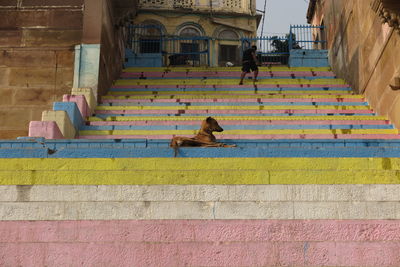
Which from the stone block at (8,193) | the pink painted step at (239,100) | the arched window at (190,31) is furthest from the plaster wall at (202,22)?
the stone block at (8,193)

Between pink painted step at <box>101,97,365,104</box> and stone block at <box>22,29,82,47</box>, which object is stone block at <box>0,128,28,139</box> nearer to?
pink painted step at <box>101,97,365,104</box>

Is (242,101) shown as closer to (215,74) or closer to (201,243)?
(215,74)

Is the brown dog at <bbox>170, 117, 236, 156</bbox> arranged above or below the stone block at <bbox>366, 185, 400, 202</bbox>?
above

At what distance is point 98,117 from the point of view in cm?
1181

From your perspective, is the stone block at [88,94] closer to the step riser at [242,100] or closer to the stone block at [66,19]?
the step riser at [242,100]

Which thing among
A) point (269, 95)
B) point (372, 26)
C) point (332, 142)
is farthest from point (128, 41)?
point (332, 142)

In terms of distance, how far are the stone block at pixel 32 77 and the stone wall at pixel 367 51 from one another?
22.0ft

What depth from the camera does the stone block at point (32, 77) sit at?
1298 centimetres

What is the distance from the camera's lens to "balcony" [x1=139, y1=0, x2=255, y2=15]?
2808cm

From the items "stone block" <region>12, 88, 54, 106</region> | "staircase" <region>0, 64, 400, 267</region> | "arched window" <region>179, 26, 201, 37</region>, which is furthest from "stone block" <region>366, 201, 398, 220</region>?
"arched window" <region>179, 26, 201, 37</region>

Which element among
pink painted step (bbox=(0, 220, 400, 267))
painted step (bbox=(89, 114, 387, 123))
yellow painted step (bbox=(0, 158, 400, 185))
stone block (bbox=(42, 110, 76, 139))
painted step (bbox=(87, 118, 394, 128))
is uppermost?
painted step (bbox=(89, 114, 387, 123))

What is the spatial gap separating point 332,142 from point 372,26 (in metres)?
5.22

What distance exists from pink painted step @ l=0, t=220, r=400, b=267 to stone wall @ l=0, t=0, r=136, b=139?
263 inches

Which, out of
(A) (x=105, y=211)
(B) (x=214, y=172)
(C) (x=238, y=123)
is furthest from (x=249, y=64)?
(A) (x=105, y=211)
